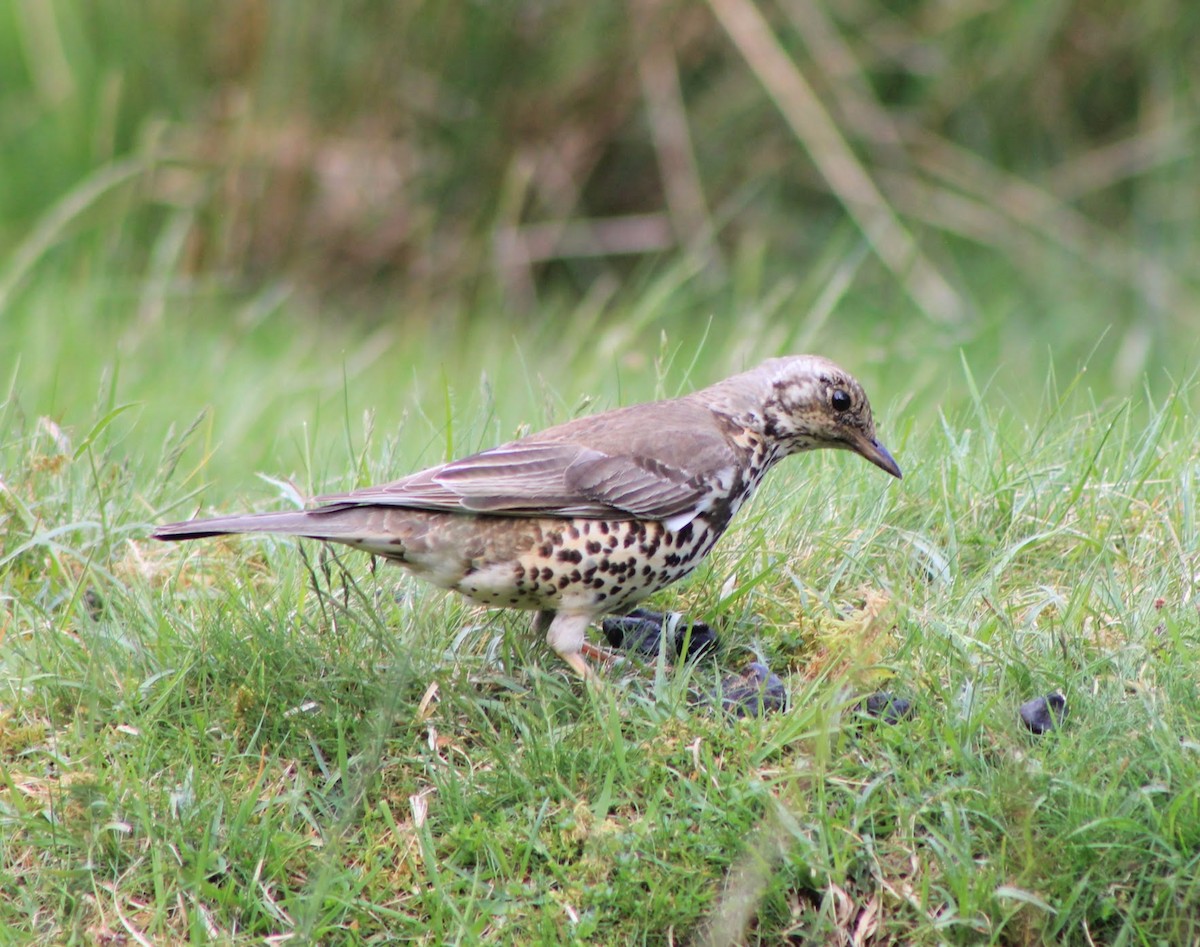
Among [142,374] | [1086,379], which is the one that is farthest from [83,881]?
[1086,379]

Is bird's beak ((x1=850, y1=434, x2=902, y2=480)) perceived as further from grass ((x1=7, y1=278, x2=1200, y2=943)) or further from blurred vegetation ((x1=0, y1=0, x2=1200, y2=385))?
blurred vegetation ((x1=0, y1=0, x2=1200, y2=385))

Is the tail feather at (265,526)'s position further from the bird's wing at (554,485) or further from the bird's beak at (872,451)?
the bird's beak at (872,451)

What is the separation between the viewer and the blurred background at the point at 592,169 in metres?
8.95

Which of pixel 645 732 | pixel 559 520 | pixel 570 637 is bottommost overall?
pixel 645 732

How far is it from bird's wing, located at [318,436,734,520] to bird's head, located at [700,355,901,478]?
1.27 ft

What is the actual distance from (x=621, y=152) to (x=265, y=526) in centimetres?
640

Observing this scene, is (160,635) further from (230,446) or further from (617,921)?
(230,446)

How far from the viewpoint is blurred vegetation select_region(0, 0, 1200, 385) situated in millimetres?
9047

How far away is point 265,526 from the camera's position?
397 centimetres

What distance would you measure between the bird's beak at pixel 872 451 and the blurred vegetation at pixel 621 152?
386 centimetres

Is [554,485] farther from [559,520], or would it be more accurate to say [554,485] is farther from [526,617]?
[526,617]

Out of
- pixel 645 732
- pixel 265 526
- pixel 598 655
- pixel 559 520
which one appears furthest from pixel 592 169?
pixel 645 732

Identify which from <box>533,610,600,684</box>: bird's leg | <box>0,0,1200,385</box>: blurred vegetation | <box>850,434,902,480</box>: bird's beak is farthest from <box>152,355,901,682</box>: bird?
<box>0,0,1200,385</box>: blurred vegetation

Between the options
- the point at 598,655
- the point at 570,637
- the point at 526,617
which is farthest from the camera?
the point at 526,617
